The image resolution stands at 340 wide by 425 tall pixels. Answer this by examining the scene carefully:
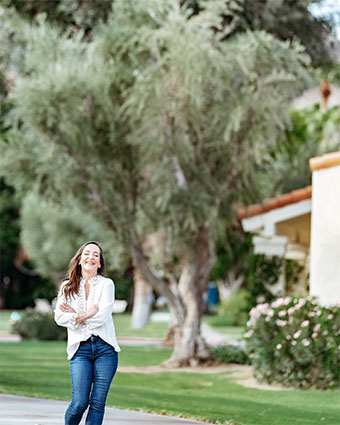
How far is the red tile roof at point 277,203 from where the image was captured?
18.5 metres

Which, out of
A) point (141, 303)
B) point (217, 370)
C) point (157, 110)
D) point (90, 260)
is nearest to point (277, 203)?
point (157, 110)

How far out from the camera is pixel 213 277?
1665 inches

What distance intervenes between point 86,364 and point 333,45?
17898 millimetres

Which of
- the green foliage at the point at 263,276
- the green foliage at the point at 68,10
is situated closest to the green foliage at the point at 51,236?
the green foliage at the point at 68,10

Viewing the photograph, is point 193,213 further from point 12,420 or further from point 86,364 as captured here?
point 86,364

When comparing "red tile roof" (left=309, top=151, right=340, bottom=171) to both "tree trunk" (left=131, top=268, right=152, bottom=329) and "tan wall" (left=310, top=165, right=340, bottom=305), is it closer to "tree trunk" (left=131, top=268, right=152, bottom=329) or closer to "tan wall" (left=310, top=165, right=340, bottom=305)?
"tan wall" (left=310, top=165, right=340, bottom=305)

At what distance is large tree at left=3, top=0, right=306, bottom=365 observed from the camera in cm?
1770

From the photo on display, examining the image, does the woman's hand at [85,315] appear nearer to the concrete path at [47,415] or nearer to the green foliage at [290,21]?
the concrete path at [47,415]

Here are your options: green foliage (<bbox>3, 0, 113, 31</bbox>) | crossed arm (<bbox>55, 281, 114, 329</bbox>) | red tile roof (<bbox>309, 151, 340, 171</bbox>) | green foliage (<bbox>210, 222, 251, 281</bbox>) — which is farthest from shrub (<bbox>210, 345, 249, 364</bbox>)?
green foliage (<bbox>210, 222, 251, 281</bbox>)

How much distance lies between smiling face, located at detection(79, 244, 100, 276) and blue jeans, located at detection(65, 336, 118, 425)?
1.82 ft

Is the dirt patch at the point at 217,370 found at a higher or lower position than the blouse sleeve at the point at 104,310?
lower

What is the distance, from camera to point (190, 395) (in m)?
14.1

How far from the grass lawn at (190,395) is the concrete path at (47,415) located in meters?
0.97

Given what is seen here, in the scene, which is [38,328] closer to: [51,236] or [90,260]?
[51,236]
